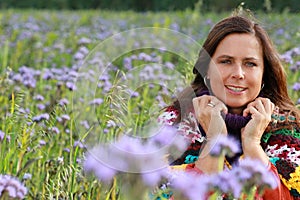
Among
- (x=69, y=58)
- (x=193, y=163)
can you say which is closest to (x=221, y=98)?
(x=193, y=163)

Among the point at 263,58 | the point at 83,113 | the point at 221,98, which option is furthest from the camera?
the point at 83,113

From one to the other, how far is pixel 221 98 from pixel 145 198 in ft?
2.38

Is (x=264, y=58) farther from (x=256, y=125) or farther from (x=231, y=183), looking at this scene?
(x=231, y=183)

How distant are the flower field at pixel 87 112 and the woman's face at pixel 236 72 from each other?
126 millimetres

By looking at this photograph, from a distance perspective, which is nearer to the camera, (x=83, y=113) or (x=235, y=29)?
(x=235, y=29)

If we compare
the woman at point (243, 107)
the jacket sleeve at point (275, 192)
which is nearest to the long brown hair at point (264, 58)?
the woman at point (243, 107)

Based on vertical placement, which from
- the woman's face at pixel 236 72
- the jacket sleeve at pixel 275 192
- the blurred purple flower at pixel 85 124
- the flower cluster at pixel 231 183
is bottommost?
the blurred purple flower at pixel 85 124

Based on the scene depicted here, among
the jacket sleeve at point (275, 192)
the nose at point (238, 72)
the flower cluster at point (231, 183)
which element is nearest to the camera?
the flower cluster at point (231, 183)

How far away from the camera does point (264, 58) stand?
86.0 inches

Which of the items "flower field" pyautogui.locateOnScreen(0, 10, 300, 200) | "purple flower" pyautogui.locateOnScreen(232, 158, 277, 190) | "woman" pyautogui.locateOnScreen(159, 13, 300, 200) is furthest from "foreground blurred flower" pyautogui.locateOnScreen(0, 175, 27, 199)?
"woman" pyautogui.locateOnScreen(159, 13, 300, 200)

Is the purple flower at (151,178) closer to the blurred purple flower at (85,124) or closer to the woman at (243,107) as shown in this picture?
the woman at (243,107)

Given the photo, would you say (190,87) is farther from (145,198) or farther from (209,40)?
(145,198)

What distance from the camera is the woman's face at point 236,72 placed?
6.67ft

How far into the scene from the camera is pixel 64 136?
2.82 m
